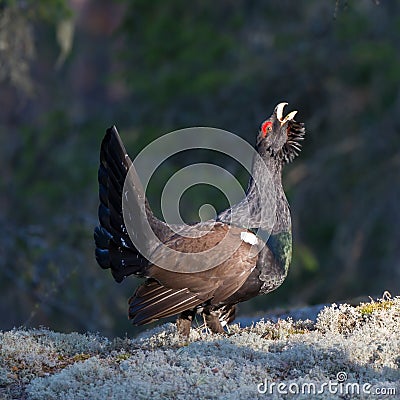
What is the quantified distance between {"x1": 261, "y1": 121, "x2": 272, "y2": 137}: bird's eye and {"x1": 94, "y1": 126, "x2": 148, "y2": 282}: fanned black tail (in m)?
1.26

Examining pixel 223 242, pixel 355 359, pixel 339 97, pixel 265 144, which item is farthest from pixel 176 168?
pixel 355 359

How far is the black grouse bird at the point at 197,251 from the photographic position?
5.57 meters

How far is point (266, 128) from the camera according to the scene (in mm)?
6391

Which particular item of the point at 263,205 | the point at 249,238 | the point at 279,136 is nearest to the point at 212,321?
the point at 249,238

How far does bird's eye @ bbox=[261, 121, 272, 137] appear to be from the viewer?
638cm

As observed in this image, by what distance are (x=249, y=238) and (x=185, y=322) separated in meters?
0.81

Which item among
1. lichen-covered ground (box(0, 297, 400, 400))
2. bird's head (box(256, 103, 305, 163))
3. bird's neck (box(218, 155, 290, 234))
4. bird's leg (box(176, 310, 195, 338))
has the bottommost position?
lichen-covered ground (box(0, 297, 400, 400))

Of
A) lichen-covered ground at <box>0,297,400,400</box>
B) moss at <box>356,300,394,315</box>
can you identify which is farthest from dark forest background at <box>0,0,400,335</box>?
moss at <box>356,300,394,315</box>

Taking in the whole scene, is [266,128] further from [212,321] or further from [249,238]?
[212,321]

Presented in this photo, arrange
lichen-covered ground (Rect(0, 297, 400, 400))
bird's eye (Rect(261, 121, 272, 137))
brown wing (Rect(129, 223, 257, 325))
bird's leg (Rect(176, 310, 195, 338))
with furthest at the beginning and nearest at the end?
bird's eye (Rect(261, 121, 272, 137))
bird's leg (Rect(176, 310, 195, 338))
brown wing (Rect(129, 223, 257, 325))
lichen-covered ground (Rect(0, 297, 400, 400))

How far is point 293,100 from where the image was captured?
1212cm

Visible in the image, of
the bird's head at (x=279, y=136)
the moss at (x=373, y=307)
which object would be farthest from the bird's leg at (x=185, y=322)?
the bird's head at (x=279, y=136)

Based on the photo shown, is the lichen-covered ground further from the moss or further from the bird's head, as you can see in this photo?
the bird's head

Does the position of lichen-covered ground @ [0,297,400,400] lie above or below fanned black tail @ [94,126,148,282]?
below
